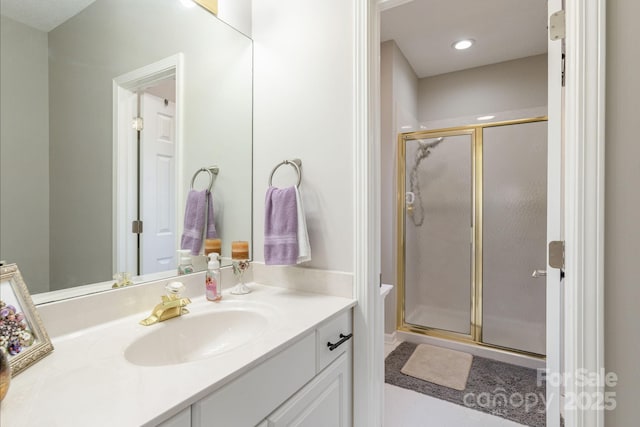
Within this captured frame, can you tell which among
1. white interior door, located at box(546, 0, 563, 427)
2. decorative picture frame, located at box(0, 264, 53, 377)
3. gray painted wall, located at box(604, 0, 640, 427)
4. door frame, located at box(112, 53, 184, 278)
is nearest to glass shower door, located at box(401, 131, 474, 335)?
white interior door, located at box(546, 0, 563, 427)

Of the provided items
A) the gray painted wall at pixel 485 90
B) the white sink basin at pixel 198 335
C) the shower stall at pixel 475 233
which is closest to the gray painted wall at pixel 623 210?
the white sink basin at pixel 198 335

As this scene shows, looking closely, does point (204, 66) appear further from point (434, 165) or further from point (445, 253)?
point (445, 253)

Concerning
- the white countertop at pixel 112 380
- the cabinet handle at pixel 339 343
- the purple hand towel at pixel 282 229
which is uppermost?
the purple hand towel at pixel 282 229

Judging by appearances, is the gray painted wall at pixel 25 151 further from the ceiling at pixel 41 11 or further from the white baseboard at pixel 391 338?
the white baseboard at pixel 391 338

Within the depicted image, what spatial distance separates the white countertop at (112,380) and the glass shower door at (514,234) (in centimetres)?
222

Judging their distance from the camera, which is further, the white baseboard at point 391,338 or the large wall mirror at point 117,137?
the white baseboard at point 391,338

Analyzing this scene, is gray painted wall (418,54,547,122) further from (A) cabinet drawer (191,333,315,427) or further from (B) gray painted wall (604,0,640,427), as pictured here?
(A) cabinet drawer (191,333,315,427)

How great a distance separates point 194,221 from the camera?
1297mm

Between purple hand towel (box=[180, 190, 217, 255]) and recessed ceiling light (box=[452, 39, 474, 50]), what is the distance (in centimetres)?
241

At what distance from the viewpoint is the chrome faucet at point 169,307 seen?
944 mm

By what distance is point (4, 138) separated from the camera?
772 millimetres

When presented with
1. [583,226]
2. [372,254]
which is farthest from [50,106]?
[583,226]

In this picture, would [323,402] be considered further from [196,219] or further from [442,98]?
[442,98]

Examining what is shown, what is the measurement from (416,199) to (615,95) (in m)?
1.99
